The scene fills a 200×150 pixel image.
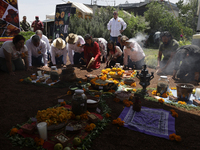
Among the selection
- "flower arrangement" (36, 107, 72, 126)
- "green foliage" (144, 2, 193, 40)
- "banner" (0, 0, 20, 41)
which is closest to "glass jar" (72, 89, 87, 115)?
"flower arrangement" (36, 107, 72, 126)

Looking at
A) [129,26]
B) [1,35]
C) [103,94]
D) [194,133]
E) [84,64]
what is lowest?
[194,133]

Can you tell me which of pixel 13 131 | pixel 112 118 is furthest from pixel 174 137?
pixel 13 131

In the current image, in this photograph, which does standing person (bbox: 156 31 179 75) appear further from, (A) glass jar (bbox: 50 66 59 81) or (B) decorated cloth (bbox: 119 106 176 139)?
(A) glass jar (bbox: 50 66 59 81)

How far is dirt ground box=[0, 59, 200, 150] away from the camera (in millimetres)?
2355

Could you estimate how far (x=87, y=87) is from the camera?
15.3 ft

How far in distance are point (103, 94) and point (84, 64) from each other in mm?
3894

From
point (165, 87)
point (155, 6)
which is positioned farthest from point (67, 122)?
point (155, 6)

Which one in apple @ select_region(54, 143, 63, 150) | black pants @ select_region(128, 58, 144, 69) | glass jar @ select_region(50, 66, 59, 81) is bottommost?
apple @ select_region(54, 143, 63, 150)

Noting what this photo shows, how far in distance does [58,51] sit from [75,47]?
84cm

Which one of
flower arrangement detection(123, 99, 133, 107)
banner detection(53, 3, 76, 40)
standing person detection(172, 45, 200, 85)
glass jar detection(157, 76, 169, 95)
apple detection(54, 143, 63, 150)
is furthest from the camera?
banner detection(53, 3, 76, 40)

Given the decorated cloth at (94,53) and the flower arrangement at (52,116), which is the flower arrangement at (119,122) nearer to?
the flower arrangement at (52,116)

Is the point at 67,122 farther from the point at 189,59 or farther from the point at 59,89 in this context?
the point at 189,59

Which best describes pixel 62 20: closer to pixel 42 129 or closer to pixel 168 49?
pixel 168 49

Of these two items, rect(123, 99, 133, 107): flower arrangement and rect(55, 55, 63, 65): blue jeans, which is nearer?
rect(123, 99, 133, 107): flower arrangement
